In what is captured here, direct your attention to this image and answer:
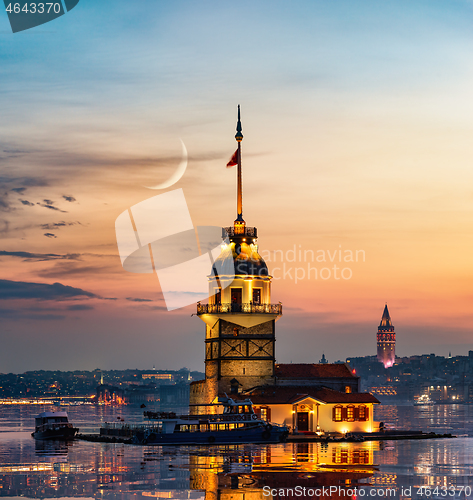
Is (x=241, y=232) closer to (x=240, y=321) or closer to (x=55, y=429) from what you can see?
(x=240, y=321)

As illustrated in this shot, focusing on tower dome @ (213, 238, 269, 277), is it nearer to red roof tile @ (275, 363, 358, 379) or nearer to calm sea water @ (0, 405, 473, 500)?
red roof tile @ (275, 363, 358, 379)

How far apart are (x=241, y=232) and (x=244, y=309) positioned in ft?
24.3

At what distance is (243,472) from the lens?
43.0 m

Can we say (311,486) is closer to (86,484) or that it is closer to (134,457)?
(86,484)

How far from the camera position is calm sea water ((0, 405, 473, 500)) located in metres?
37.5

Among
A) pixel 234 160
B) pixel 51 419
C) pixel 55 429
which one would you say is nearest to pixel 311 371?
pixel 234 160

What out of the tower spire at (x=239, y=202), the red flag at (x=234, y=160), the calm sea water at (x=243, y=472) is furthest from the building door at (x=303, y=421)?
the red flag at (x=234, y=160)

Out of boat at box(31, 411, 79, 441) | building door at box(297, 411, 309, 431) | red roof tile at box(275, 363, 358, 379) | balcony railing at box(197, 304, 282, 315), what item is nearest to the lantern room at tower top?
balcony railing at box(197, 304, 282, 315)

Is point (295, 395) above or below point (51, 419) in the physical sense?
above

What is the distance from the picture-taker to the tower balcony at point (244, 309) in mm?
74875

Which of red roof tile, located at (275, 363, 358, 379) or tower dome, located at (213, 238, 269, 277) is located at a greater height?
tower dome, located at (213, 238, 269, 277)

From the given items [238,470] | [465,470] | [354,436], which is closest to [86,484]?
[238,470]

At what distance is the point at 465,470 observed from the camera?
46.6 m

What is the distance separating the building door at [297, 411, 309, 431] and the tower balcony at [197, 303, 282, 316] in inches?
370
